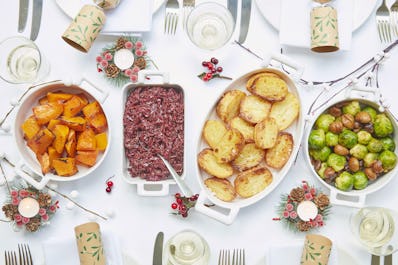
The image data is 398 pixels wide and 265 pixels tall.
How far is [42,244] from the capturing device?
2.01 metres

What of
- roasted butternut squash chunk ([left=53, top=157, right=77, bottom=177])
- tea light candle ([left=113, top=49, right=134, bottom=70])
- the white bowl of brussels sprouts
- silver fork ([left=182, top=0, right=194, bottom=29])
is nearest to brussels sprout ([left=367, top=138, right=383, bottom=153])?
the white bowl of brussels sprouts

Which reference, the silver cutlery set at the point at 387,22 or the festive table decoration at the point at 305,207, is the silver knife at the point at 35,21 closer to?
the festive table decoration at the point at 305,207

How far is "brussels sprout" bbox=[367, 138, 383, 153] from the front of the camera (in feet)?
6.40

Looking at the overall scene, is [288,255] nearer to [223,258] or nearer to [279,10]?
[223,258]

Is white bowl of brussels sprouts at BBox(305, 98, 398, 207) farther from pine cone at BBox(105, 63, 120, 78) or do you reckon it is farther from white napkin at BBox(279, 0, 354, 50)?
pine cone at BBox(105, 63, 120, 78)

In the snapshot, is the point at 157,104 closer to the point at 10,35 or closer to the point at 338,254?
the point at 10,35

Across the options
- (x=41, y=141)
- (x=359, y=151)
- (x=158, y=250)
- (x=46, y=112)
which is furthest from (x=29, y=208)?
(x=359, y=151)

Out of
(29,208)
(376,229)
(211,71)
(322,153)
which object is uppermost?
(211,71)

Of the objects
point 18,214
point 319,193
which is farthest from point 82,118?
point 319,193

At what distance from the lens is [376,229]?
78.3 inches

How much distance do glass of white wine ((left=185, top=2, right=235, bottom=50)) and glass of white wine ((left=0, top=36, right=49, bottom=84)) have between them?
0.62 meters

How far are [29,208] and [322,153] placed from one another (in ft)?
3.93

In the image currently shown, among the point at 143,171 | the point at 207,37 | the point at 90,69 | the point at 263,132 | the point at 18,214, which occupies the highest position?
the point at 207,37

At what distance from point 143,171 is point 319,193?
72cm
